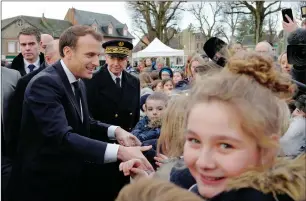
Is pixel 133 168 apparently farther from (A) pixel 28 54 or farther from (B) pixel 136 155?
(A) pixel 28 54

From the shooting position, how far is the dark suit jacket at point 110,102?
435 cm

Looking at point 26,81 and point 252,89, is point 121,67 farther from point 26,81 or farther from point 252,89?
point 252,89

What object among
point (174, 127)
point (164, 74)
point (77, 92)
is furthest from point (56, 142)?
point (164, 74)

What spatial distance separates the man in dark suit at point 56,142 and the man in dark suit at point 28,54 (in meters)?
2.23

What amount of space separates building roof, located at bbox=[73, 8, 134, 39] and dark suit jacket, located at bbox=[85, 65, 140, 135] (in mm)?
53017

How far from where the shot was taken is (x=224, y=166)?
124 centimetres

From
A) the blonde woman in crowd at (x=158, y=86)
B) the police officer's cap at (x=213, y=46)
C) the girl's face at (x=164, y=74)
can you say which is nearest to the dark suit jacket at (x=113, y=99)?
the blonde woman in crowd at (x=158, y=86)

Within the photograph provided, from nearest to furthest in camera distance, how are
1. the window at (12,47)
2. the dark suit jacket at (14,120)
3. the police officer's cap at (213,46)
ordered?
1. the police officer's cap at (213,46)
2. the dark suit jacket at (14,120)
3. the window at (12,47)

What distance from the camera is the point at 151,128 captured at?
3967mm

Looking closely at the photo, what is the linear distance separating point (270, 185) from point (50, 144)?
1929 millimetres

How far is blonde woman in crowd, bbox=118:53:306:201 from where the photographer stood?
122 cm

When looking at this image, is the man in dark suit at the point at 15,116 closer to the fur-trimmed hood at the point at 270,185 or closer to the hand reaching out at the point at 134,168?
the hand reaching out at the point at 134,168

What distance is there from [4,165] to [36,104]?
0.82 metres

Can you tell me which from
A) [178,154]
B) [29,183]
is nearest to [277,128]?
[178,154]
